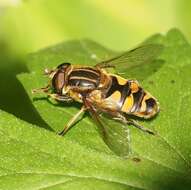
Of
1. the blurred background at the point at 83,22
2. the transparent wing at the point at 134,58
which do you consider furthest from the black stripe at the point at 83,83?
the blurred background at the point at 83,22

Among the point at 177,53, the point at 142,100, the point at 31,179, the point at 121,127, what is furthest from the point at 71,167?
the point at 177,53

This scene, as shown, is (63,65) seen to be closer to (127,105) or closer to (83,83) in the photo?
(83,83)

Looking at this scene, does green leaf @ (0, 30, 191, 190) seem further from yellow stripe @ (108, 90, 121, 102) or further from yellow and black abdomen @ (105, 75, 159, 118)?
yellow stripe @ (108, 90, 121, 102)

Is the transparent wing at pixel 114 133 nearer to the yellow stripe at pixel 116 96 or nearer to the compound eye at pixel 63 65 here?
the yellow stripe at pixel 116 96

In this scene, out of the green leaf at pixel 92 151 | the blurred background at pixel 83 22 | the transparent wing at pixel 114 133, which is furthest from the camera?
the blurred background at pixel 83 22

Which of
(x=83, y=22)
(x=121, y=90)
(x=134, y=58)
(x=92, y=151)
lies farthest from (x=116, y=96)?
(x=83, y=22)

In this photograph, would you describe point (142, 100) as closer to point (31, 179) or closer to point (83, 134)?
point (83, 134)

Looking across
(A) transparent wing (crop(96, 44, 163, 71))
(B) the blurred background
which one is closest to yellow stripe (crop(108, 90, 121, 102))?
(A) transparent wing (crop(96, 44, 163, 71))
